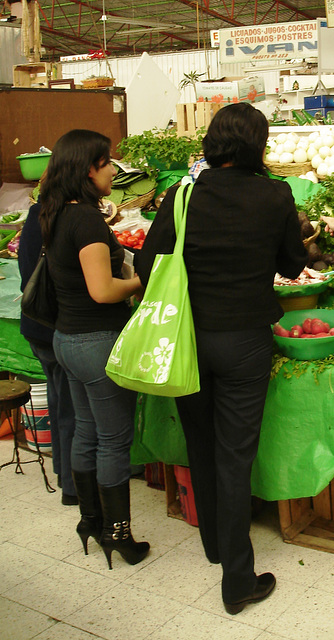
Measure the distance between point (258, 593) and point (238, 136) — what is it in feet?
5.36

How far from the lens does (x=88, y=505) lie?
116 inches

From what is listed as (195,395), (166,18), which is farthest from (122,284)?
(166,18)

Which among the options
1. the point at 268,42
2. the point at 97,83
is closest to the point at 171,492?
the point at 97,83

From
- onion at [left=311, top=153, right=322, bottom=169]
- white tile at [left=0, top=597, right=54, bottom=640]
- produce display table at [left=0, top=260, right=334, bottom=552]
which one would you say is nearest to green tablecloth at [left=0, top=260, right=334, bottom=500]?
produce display table at [left=0, top=260, right=334, bottom=552]

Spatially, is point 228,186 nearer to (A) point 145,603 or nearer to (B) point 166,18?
(A) point 145,603

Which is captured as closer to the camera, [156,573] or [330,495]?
[156,573]

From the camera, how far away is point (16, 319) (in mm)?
4246

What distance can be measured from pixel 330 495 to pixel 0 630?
4.84ft

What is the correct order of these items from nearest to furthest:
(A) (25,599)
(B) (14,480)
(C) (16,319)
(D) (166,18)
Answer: (A) (25,599) → (B) (14,480) → (C) (16,319) → (D) (166,18)

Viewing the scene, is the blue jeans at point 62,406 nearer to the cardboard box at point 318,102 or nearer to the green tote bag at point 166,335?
the green tote bag at point 166,335

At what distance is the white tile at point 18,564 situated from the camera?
2871 millimetres

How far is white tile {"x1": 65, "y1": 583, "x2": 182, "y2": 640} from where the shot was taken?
2.48 metres

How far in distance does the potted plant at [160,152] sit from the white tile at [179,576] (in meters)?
2.54

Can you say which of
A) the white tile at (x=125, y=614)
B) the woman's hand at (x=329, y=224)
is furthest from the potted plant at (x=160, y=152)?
the white tile at (x=125, y=614)
